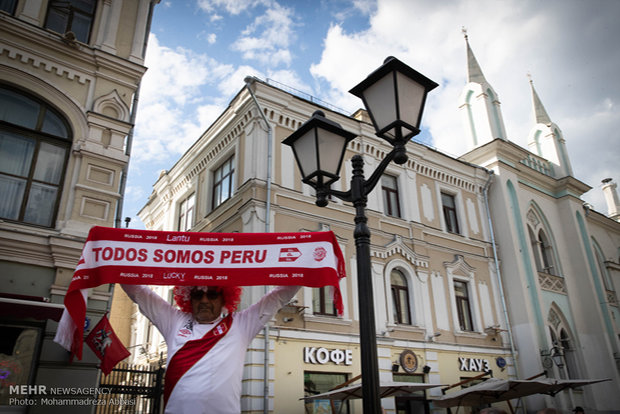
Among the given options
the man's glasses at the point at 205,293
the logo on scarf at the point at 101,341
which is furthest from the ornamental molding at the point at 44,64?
the man's glasses at the point at 205,293

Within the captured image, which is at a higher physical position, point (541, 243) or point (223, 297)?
point (541, 243)

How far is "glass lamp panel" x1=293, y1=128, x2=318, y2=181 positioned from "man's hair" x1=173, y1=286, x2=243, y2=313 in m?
1.65

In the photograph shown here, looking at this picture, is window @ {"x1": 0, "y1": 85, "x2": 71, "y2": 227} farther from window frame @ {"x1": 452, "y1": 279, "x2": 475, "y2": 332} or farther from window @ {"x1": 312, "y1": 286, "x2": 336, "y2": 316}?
window frame @ {"x1": 452, "y1": 279, "x2": 475, "y2": 332}

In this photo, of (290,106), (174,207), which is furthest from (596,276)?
(174,207)

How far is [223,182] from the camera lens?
16.4 metres

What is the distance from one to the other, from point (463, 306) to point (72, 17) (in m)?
15.0

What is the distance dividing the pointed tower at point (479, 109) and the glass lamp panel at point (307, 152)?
1759 centimetres

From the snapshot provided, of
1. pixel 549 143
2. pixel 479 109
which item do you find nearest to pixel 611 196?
pixel 549 143

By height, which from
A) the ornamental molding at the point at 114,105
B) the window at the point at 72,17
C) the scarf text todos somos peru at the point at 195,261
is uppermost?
the window at the point at 72,17

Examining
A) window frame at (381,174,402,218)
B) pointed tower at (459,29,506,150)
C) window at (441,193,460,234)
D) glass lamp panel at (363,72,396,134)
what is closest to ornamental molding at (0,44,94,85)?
glass lamp panel at (363,72,396,134)

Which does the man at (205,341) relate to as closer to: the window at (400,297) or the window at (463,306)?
the window at (400,297)

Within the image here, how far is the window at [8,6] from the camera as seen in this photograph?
9641 millimetres

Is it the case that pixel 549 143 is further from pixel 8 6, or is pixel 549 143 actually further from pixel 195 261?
pixel 195 261

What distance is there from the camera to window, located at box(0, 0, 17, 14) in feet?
31.6
